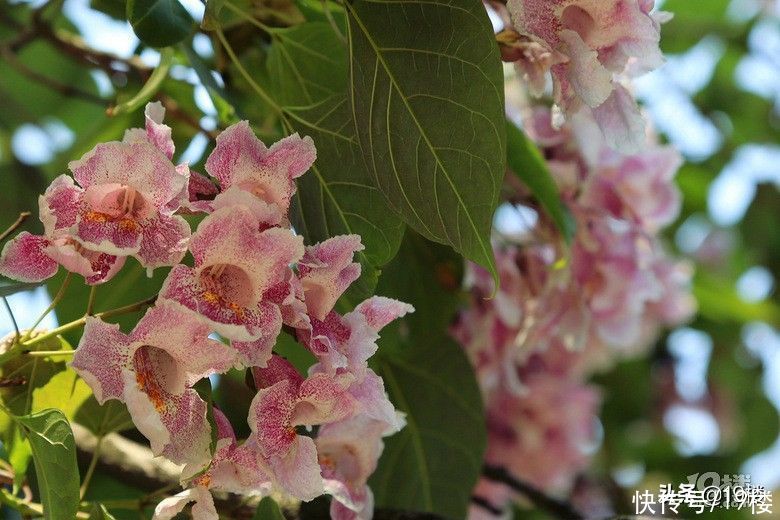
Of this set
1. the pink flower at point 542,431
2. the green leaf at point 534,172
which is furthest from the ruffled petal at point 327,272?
the pink flower at point 542,431

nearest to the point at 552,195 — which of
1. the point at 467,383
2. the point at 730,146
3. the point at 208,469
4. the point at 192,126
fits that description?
the point at 467,383

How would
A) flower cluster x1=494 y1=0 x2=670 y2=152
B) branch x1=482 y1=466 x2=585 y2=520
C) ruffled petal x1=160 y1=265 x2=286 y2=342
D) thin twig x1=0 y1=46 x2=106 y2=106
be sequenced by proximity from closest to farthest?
ruffled petal x1=160 y1=265 x2=286 y2=342, flower cluster x1=494 y1=0 x2=670 y2=152, branch x1=482 y1=466 x2=585 y2=520, thin twig x1=0 y1=46 x2=106 y2=106

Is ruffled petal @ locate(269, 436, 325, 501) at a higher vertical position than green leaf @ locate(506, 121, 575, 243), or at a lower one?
lower

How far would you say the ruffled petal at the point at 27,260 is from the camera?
577mm

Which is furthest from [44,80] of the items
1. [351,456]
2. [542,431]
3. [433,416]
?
[542,431]

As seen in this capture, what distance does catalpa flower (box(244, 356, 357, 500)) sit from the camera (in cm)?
59

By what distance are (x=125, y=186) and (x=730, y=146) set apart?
5.57 feet

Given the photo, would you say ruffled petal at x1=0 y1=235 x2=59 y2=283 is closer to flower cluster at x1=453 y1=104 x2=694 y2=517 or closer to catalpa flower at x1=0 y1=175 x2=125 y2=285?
catalpa flower at x1=0 y1=175 x2=125 y2=285

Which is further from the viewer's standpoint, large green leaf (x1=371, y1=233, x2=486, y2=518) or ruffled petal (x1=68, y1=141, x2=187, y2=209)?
large green leaf (x1=371, y1=233, x2=486, y2=518)

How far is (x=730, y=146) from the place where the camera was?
6.81 feet

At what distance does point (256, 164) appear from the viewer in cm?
59

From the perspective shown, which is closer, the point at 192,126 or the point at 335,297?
the point at 335,297

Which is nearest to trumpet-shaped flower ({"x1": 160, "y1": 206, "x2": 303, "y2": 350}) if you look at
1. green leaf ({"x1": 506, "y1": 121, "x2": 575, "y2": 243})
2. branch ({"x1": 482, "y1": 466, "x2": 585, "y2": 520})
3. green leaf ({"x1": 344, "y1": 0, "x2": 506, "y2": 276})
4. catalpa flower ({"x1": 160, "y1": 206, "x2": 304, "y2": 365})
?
catalpa flower ({"x1": 160, "y1": 206, "x2": 304, "y2": 365})

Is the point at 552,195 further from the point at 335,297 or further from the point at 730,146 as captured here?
the point at 730,146
